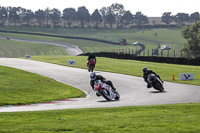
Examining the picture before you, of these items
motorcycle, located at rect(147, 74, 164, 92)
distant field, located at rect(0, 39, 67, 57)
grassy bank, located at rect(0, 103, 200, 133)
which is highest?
grassy bank, located at rect(0, 103, 200, 133)

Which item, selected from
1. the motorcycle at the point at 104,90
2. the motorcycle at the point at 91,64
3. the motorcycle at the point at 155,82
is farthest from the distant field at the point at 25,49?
the motorcycle at the point at 104,90

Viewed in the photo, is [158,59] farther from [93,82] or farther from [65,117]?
[65,117]

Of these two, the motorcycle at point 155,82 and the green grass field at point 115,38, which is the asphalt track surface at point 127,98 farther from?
the green grass field at point 115,38

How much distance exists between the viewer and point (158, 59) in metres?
49.7

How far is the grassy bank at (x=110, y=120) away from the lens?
9.54 metres

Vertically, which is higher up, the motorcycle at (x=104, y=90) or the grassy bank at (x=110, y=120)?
the grassy bank at (x=110, y=120)

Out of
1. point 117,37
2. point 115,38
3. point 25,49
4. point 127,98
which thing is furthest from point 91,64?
point 117,37

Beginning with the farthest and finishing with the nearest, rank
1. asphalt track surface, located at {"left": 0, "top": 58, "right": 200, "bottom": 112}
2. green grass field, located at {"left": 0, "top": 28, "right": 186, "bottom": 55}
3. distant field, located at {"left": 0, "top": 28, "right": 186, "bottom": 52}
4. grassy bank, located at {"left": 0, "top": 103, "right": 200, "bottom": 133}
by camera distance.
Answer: distant field, located at {"left": 0, "top": 28, "right": 186, "bottom": 52} → green grass field, located at {"left": 0, "top": 28, "right": 186, "bottom": 55} → asphalt track surface, located at {"left": 0, "top": 58, "right": 200, "bottom": 112} → grassy bank, located at {"left": 0, "top": 103, "right": 200, "bottom": 133}

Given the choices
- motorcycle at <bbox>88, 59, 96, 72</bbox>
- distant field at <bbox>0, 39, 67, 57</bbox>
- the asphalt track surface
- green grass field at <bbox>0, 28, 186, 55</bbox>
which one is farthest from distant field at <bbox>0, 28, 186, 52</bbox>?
the asphalt track surface

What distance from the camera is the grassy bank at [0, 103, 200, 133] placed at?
954cm

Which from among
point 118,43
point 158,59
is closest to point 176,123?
point 158,59

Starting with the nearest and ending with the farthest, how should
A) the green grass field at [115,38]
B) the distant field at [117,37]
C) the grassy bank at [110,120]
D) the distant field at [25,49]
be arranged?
the grassy bank at [110,120]
the distant field at [25,49]
the green grass field at [115,38]
the distant field at [117,37]

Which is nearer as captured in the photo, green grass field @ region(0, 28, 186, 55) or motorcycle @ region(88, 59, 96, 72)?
motorcycle @ region(88, 59, 96, 72)

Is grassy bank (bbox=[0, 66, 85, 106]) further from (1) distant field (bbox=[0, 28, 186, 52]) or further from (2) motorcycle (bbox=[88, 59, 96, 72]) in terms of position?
(1) distant field (bbox=[0, 28, 186, 52])
